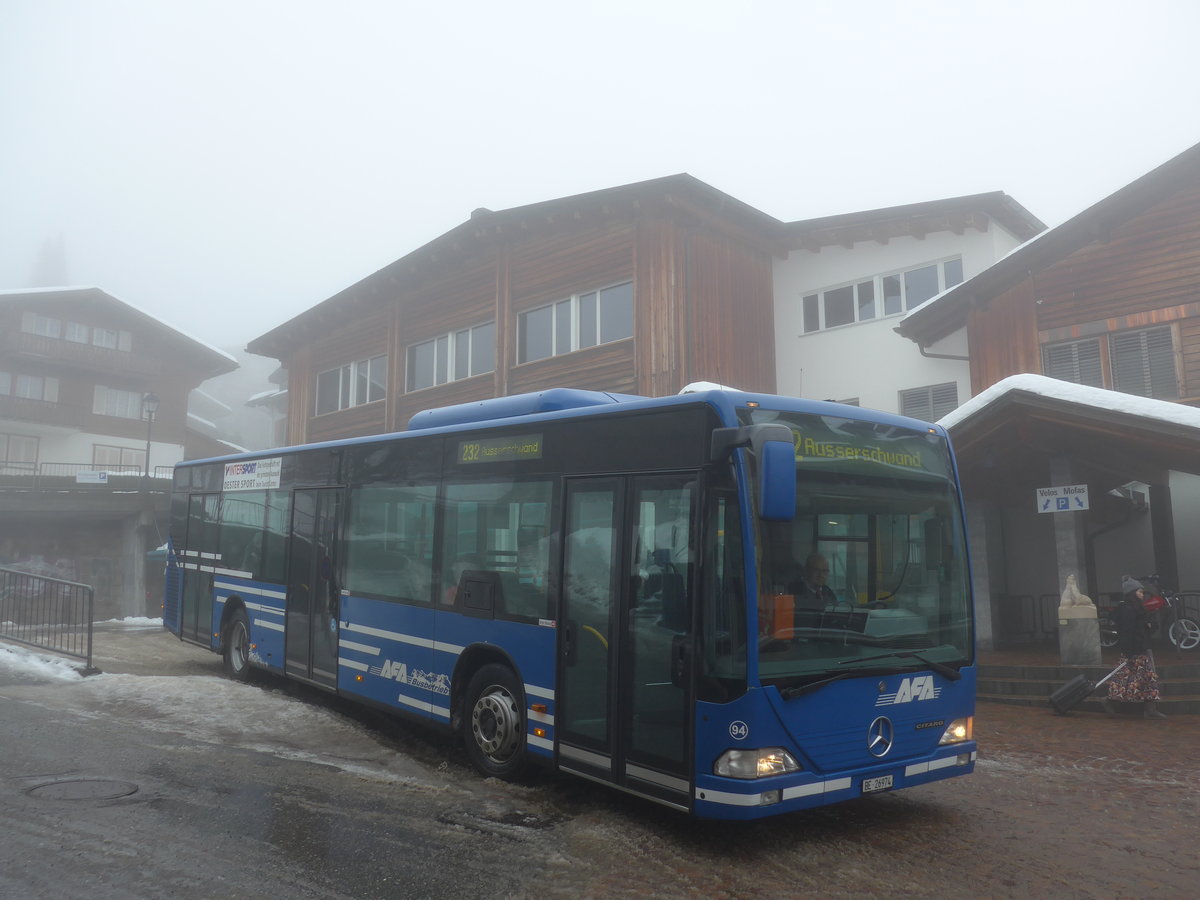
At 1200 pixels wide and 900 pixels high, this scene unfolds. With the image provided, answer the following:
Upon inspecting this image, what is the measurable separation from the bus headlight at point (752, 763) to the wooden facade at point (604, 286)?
45.8 feet

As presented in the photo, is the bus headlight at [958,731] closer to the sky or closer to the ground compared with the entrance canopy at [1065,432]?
closer to the ground

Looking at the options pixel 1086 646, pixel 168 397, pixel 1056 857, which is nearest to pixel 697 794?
pixel 1056 857

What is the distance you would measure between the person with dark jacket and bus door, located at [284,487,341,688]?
915 cm

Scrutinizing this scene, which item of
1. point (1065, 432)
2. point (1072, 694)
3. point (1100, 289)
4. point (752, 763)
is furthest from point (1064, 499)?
point (752, 763)

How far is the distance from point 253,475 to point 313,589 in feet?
7.75

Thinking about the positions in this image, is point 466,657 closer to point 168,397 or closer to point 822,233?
point 822,233

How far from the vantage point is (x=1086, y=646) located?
42.5ft

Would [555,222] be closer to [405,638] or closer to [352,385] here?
[352,385]

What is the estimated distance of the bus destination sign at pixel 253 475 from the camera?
1111cm

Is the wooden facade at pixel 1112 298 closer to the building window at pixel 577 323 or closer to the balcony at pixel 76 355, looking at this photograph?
the building window at pixel 577 323

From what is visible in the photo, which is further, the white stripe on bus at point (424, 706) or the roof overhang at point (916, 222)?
the roof overhang at point (916, 222)

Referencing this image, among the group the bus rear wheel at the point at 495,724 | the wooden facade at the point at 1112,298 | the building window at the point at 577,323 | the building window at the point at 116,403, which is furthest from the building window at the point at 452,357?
the building window at the point at 116,403

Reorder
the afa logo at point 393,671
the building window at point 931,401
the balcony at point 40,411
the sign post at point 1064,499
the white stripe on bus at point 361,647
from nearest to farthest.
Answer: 1. the afa logo at point 393,671
2. the white stripe on bus at point 361,647
3. the sign post at point 1064,499
4. the building window at point 931,401
5. the balcony at point 40,411

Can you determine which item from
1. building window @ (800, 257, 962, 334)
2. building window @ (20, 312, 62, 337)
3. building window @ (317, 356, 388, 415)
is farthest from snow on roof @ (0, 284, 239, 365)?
building window @ (800, 257, 962, 334)
